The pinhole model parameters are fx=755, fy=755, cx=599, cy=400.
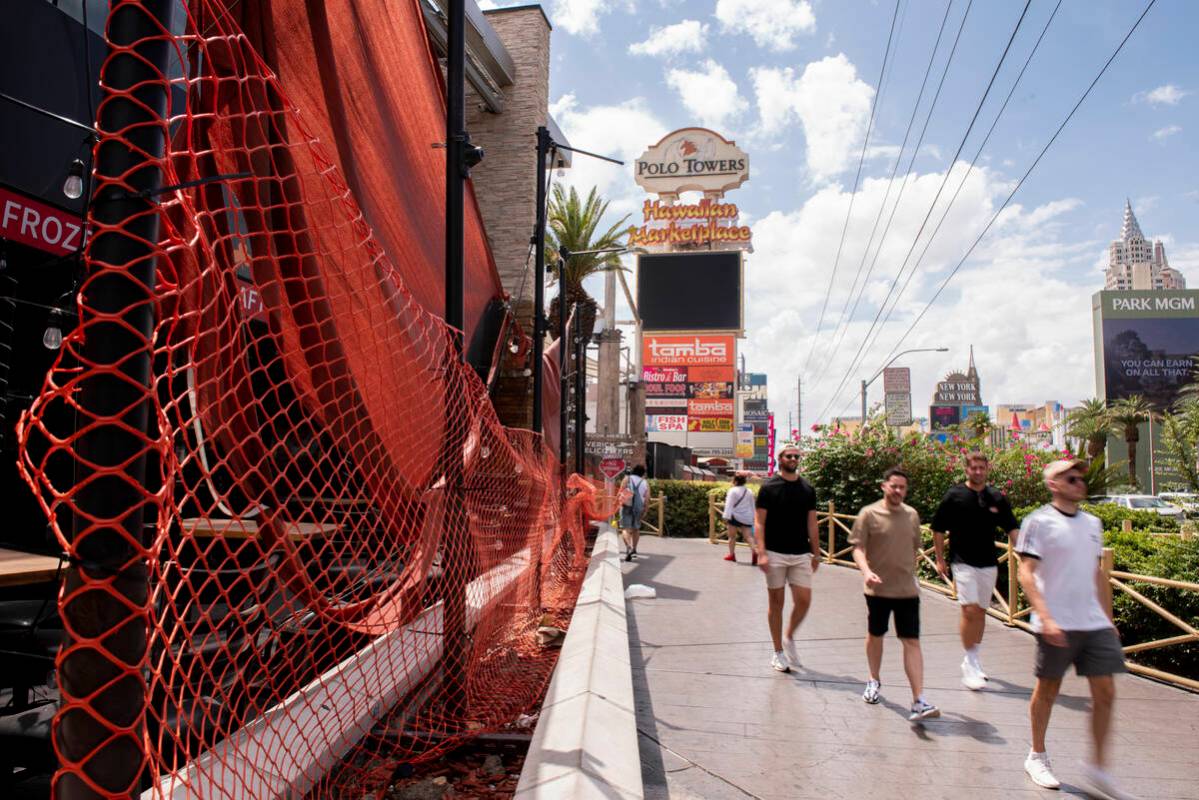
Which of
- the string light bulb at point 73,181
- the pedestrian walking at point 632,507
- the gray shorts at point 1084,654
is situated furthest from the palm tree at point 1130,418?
the string light bulb at point 73,181

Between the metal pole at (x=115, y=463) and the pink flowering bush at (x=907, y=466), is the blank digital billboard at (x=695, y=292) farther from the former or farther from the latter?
the metal pole at (x=115, y=463)

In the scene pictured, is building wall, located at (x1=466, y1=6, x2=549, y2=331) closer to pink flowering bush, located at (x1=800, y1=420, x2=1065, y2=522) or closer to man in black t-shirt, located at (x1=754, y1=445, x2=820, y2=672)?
pink flowering bush, located at (x1=800, y1=420, x2=1065, y2=522)

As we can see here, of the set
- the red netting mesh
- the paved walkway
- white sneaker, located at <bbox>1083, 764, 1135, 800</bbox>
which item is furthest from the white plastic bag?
white sneaker, located at <bbox>1083, 764, 1135, 800</bbox>

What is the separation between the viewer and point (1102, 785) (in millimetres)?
3867

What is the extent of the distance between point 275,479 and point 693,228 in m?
51.9

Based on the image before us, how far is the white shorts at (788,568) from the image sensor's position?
21.0 feet

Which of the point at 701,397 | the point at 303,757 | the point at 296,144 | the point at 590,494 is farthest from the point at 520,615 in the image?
the point at 701,397

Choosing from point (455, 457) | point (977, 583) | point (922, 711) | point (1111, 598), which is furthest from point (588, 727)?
point (1111, 598)

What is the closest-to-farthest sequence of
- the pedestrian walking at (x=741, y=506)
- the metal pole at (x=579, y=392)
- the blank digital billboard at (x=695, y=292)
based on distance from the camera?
the pedestrian walking at (x=741, y=506) < the metal pole at (x=579, y=392) < the blank digital billboard at (x=695, y=292)

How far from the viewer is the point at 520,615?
6.63 meters

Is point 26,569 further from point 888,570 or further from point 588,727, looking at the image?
point 888,570

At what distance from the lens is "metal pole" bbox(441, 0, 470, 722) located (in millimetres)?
4152

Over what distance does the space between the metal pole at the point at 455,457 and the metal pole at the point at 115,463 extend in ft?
8.67

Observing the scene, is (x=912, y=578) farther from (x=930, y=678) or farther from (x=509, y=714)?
(x=509, y=714)
